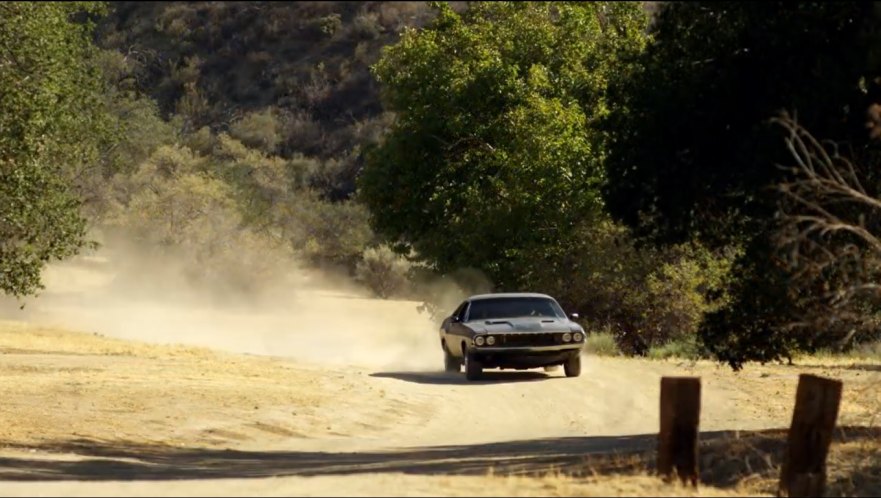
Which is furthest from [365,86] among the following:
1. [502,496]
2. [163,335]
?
[502,496]

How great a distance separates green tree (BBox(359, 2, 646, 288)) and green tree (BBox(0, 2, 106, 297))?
11946 mm

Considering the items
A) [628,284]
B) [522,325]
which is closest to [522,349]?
[522,325]

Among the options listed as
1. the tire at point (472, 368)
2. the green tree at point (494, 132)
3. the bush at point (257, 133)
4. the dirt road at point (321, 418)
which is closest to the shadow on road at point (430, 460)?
the dirt road at point (321, 418)

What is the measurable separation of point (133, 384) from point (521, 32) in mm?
16492

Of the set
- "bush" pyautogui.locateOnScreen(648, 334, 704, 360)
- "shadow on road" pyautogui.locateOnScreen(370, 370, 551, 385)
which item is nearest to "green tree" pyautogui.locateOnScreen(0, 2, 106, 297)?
"shadow on road" pyautogui.locateOnScreen(370, 370, 551, 385)

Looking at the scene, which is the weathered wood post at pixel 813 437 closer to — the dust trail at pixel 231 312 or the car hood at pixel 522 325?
the car hood at pixel 522 325

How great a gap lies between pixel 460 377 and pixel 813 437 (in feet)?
51.2

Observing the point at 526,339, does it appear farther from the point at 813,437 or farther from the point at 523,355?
the point at 813,437

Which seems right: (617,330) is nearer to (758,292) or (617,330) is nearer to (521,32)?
(521,32)

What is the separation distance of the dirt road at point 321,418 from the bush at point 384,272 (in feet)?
81.4

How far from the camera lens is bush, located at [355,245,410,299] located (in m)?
64.8

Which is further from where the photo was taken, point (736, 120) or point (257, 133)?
point (257, 133)

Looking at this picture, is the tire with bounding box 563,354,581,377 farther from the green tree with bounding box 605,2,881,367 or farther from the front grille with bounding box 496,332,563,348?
the green tree with bounding box 605,2,881,367

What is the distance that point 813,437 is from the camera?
14148 millimetres
